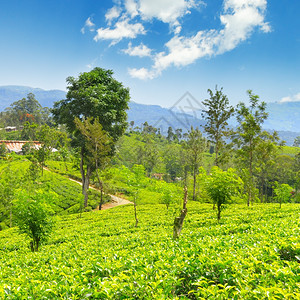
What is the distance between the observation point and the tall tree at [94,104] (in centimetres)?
2745

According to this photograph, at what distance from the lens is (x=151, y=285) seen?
354 cm

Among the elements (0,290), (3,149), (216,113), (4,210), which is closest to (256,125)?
(216,113)

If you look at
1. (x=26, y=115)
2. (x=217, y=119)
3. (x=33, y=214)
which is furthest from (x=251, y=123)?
(x=26, y=115)

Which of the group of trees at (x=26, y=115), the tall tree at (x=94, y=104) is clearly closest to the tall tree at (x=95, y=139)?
the tall tree at (x=94, y=104)

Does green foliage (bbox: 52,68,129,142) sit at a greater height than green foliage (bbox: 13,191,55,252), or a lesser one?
greater

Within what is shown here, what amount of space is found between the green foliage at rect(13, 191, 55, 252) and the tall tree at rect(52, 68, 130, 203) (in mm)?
17359

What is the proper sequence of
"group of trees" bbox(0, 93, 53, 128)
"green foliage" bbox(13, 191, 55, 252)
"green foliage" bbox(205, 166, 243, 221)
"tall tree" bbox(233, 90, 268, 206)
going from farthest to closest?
"group of trees" bbox(0, 93, 53, 128) → "tall tree" bbox(233, 90, 268, 206) → "green foliage" bbox(205, 166, 243, 221) → "green foliage" bbox(13, 191, 55, 252)

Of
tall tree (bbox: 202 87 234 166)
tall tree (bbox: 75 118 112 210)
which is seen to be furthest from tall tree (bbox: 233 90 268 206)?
tall tree (bbox: 75 118 112 210)

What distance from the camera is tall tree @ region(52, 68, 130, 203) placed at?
27448 millimetres

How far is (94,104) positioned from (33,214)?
18157 millimetres

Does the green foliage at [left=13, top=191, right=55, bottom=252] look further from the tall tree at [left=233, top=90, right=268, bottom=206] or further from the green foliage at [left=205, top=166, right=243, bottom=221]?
the tall tree at [left=233, top=90, right=268, bottom=206]

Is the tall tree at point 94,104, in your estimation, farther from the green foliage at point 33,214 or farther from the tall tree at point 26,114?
the tall tree at point 26,114

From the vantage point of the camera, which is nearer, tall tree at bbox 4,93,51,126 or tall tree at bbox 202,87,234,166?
tall tree at bbox 202,87,234,166

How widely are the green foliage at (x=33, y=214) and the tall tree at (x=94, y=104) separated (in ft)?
57.0
